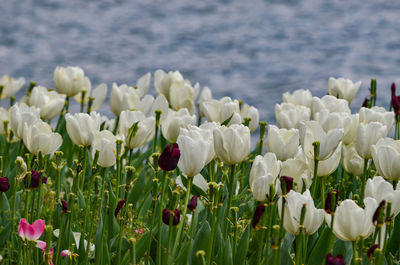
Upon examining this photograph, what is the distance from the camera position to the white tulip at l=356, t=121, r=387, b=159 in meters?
2.20

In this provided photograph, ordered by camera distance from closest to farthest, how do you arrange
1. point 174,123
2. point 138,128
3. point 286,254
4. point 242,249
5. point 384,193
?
point 384,193, point 286,254, point 242,249, point 138,128, point 174,123

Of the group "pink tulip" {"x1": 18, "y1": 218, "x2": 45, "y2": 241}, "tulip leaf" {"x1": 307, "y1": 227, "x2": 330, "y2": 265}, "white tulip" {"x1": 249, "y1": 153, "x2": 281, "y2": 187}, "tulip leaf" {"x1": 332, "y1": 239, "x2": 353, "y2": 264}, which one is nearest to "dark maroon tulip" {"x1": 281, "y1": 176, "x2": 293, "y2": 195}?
"white tulip" {"x1": 249, "y1": 153, "x2": 281, "y2": 187}

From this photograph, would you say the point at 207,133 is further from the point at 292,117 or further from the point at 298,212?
the point at 292,117

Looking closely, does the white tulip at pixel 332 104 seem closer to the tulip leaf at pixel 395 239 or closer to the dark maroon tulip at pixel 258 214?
the tulip leaf at pixel 395 239

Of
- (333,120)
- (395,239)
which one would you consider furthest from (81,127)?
(395,239)

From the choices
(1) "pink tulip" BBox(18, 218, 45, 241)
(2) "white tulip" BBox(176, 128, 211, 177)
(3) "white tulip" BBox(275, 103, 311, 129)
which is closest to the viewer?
(1) "pink tulip" BBox(18, 218, 45, 241)

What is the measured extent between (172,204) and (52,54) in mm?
8262

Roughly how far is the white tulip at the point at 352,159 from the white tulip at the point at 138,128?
685 mm

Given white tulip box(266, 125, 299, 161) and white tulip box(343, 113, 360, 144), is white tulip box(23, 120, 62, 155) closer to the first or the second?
white tulip box(266, 125, 299, 161)

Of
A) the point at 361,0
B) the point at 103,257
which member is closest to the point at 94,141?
the point at 103,257

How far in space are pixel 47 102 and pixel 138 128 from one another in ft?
2.77

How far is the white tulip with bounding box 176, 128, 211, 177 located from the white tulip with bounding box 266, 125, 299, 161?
1.32ft

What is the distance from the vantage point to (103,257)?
2.17m

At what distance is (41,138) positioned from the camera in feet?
7.57
